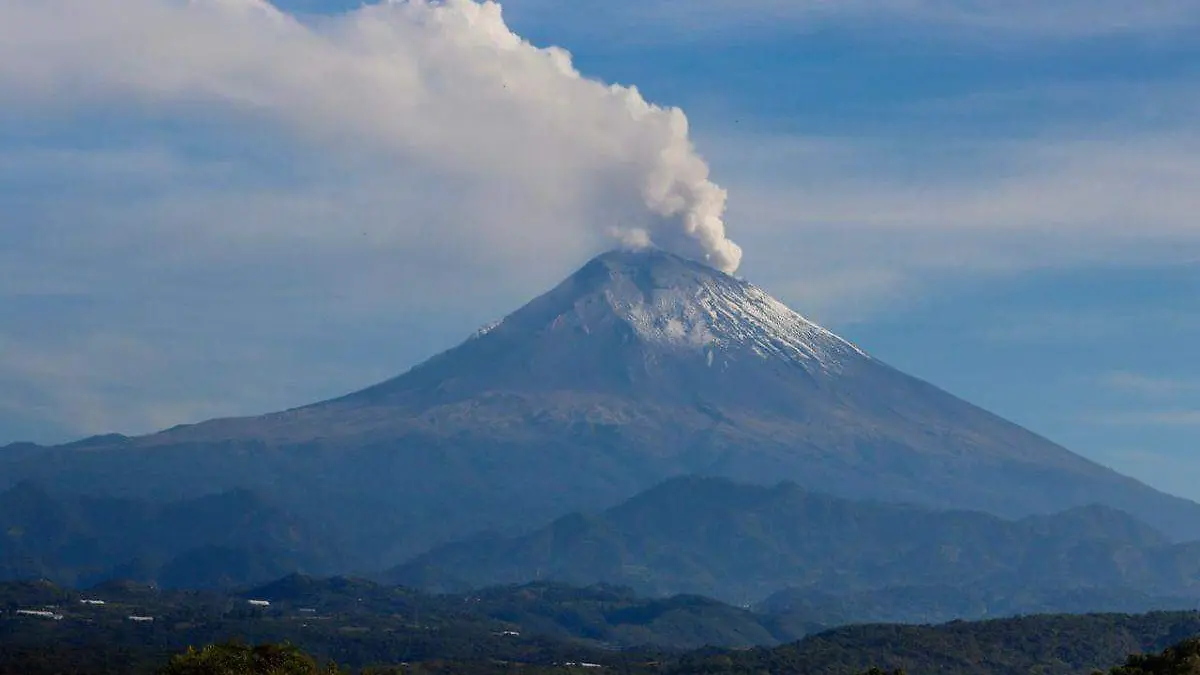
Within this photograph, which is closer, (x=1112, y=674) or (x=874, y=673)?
(x=1112, y=674)

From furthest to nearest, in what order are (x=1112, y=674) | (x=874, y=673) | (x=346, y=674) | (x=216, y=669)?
(x=346, y=674) → (x=874, y=673) → (x=1112, y=674) → (x=216, y=669)

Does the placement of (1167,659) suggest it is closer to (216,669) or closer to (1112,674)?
(1112,674)

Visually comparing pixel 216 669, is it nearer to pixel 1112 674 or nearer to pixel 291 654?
pixel 291 654

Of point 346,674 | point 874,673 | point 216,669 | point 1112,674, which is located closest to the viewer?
point 216,669

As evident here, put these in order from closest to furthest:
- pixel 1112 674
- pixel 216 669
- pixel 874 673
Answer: pixel 216 669 → pixel 1112 674 → pixel 874 673

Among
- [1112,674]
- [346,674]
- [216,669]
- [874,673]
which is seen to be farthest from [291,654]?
[1112,674]

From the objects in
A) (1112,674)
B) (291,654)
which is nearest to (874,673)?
(1112,674)
